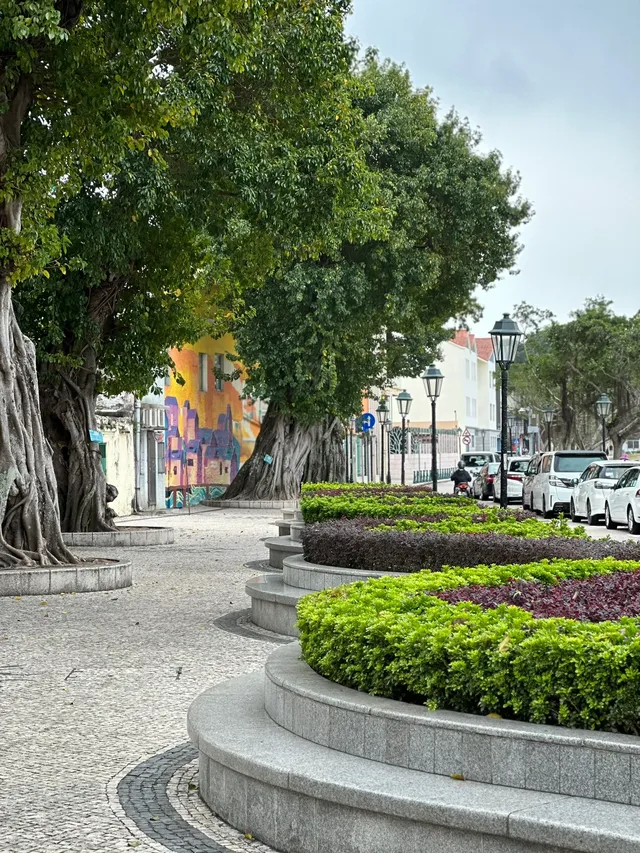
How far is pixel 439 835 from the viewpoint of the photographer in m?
4.75

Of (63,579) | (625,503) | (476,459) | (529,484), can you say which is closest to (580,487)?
(625,503)

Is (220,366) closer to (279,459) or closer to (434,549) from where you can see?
(279,459)

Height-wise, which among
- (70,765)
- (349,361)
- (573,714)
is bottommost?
(70,765)

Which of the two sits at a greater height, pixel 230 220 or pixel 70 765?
pixel 230 220

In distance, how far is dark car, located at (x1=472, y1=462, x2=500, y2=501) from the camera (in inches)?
1821

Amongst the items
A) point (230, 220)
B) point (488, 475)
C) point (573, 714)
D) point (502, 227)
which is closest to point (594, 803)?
point (573, 714)

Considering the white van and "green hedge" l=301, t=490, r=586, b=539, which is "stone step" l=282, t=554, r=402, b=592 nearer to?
"green hedge" l=301, t=490, r=586, b=539

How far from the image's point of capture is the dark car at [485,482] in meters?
46.3

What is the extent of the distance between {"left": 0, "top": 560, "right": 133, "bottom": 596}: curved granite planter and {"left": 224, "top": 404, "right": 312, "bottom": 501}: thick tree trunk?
87.6 ft

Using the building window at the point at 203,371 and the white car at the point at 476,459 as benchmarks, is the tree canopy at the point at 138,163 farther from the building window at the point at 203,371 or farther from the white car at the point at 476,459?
the white car at the point at 476,459

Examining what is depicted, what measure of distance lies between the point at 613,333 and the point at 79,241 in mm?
49909

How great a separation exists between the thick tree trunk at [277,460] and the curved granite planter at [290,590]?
3027 centimetres

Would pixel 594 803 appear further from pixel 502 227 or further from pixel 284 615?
pixel 502 227

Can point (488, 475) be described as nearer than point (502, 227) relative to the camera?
No
